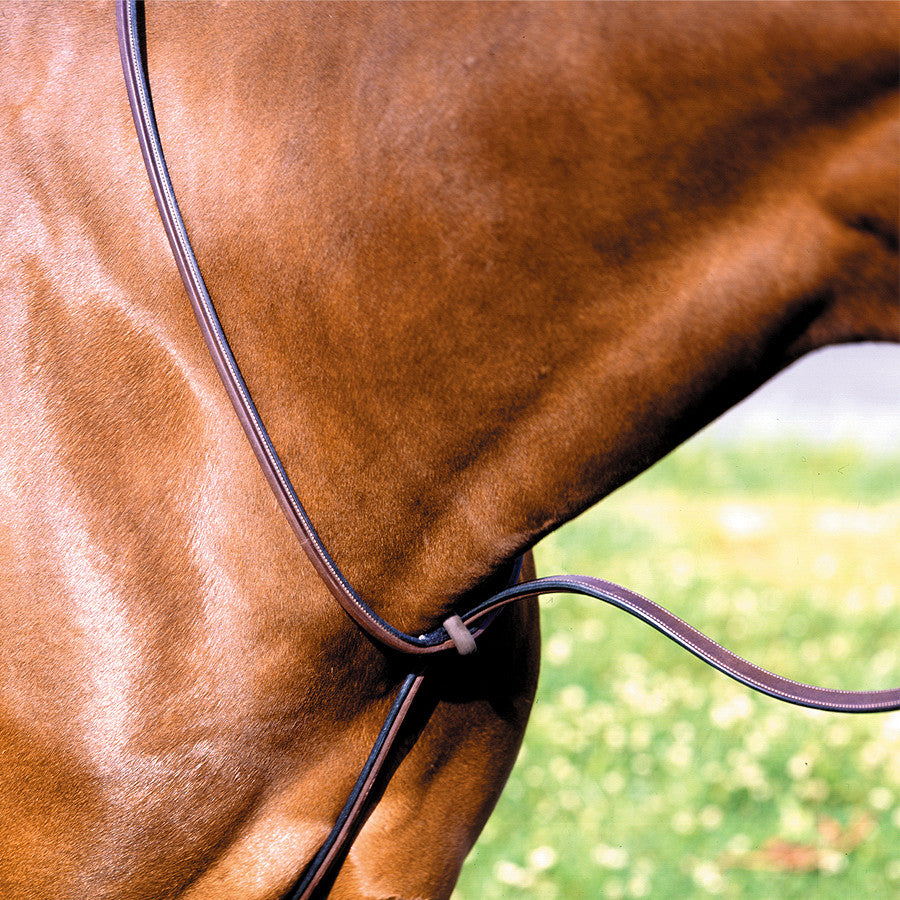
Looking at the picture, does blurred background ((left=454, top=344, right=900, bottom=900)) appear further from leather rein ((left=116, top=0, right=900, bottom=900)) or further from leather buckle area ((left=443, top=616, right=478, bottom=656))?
leather buckle area ((left=443, top=616, right=478, bottom=656))

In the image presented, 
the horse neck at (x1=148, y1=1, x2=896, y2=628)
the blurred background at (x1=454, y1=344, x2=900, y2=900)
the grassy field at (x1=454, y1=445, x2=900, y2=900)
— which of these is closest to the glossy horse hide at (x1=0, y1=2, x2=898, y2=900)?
the horse neck at (x1=148, y1=1, x2=896, y2=628)

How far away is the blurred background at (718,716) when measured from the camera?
3004mm

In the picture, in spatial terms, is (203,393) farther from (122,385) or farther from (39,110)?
(39,110)

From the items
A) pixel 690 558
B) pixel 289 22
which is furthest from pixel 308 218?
pixel 690 558

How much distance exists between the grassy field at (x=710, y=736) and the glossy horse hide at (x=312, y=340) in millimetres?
1049

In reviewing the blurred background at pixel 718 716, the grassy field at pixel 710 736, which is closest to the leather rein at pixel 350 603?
the blurred background at pixel 718 716

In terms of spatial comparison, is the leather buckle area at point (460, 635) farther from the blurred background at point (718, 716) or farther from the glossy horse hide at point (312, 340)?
the blurred background at point (718, 716)

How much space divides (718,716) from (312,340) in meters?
2.83

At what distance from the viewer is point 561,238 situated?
3.82ft

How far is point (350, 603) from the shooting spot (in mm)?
1303

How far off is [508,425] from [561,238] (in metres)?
0.22

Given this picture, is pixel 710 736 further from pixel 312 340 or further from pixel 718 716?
pixel 312 340

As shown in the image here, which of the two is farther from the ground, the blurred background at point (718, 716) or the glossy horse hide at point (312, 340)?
the glossy horse hide at point (312, 340)

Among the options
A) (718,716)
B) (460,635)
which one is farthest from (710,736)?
(460,635)
